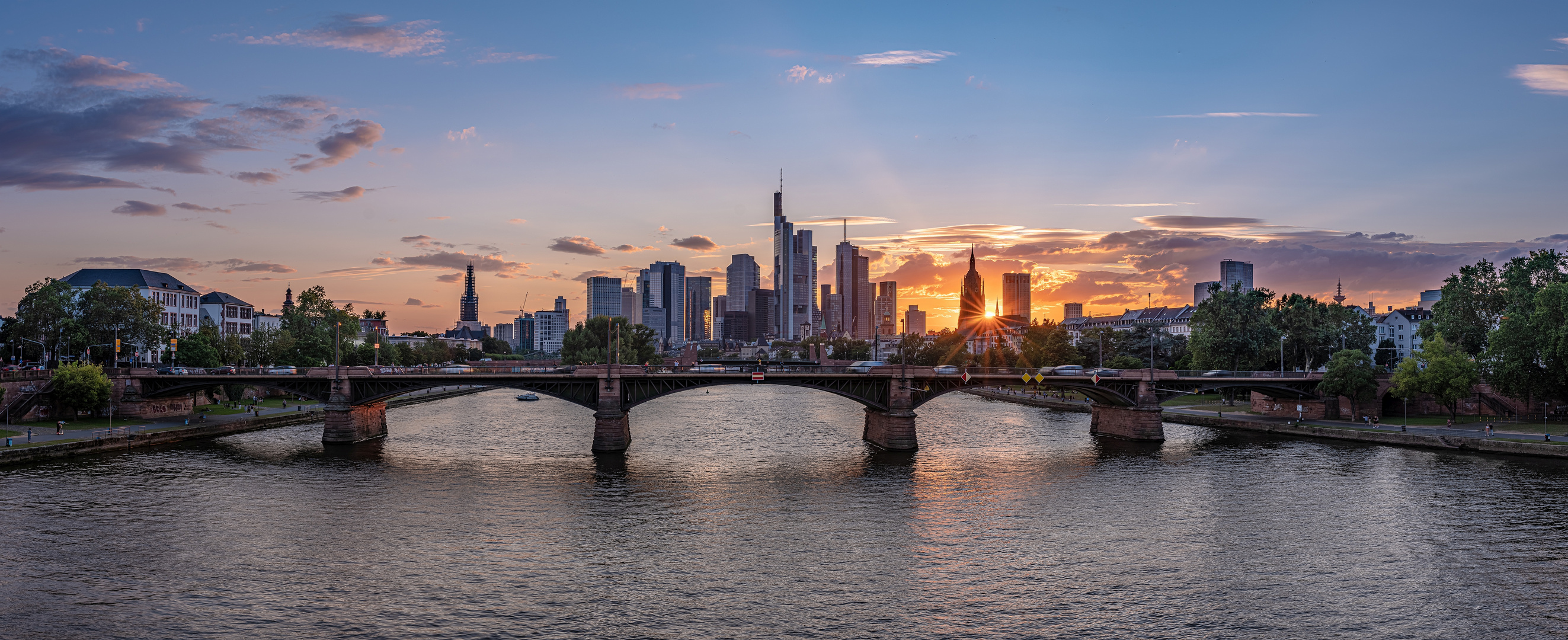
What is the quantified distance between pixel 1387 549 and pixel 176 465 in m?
80.6

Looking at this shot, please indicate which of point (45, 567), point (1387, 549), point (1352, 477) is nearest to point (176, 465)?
point (45, 567)

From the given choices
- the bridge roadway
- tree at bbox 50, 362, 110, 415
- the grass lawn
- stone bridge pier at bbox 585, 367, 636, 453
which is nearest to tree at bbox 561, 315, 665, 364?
the bridge roadway

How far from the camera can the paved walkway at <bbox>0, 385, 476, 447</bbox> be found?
72.6m

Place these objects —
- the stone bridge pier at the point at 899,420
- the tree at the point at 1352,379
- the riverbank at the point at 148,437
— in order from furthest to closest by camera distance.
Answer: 1. the tree at the point at 1352,379
2. the stone bridge pier at the point at 899,420
3. the riverbank at the point at 148,437

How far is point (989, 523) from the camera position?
49.5m

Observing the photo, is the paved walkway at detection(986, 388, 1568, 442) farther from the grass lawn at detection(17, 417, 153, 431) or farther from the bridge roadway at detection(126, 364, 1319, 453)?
the grass lawn at detection(17, 417, 153, 431)

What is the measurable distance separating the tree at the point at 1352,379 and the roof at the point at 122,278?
192m

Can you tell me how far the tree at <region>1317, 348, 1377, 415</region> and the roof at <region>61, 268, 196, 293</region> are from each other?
19230cm

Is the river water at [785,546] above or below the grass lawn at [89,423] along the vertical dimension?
below

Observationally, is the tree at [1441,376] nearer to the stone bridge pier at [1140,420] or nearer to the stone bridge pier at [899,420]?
the stone bridge pier at [1140,420]

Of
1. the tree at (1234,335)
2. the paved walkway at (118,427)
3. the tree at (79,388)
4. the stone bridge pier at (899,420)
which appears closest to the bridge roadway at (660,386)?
the stone bridge pier at (899,420)

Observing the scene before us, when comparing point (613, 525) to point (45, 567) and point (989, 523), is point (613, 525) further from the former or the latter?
point (45, 567)

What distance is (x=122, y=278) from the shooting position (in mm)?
168000

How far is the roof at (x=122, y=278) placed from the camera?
16138cm
